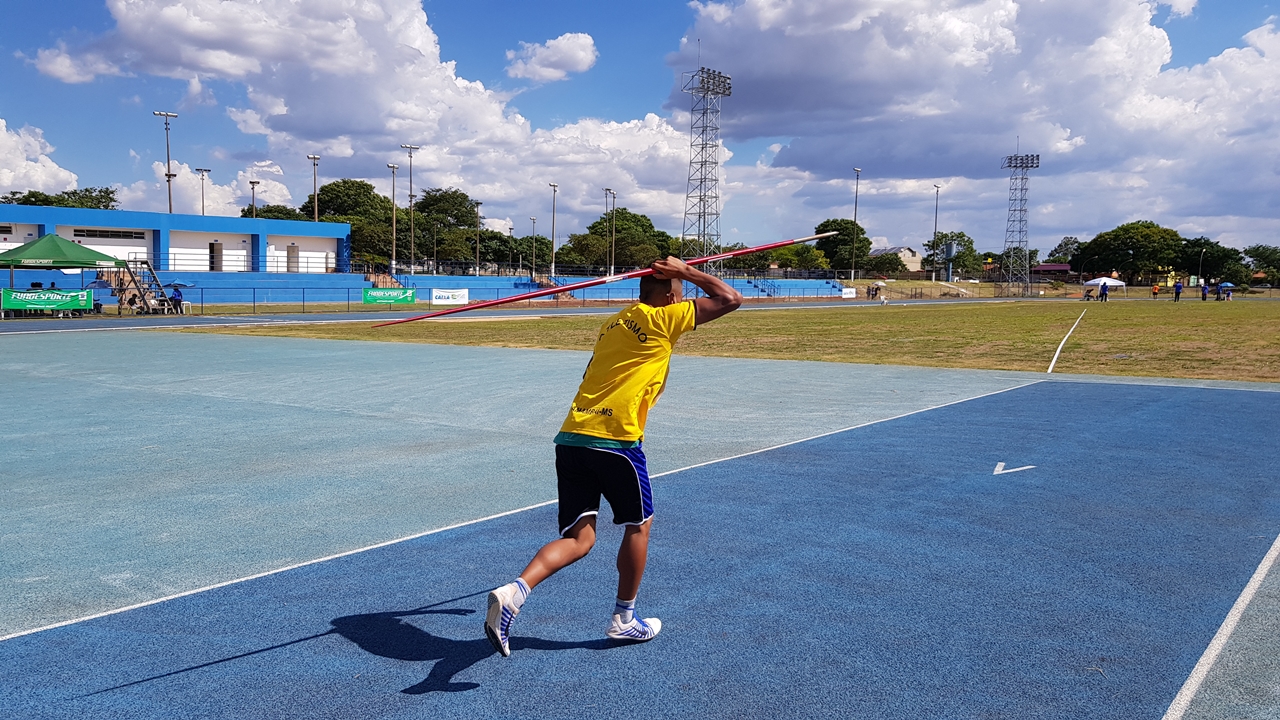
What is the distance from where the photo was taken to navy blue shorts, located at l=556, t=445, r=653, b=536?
4.39 meters

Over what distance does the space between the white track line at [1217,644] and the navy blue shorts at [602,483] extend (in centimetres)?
250

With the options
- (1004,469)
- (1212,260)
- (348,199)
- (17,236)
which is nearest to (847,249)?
(1212,260)

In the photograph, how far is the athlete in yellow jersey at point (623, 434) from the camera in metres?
4.39

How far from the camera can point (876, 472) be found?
8797mm

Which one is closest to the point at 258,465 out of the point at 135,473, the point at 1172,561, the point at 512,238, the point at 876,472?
the point at 135,473

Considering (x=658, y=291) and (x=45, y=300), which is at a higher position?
(x=658, y=291)

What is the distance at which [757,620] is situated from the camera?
493 centimetres

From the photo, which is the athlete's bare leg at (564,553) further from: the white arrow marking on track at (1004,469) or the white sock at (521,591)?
the white arrow marking on track at (1004,469)

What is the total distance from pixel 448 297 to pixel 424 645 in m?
48.1

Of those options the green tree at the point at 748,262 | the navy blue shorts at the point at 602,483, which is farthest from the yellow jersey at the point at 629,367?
the green tree at the point at 748,262

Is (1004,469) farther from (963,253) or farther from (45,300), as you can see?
(963,253)

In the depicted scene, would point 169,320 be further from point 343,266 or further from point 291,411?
point 343,266

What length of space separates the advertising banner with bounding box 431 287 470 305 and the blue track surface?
44238 millimetres

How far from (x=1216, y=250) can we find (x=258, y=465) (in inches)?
6072
